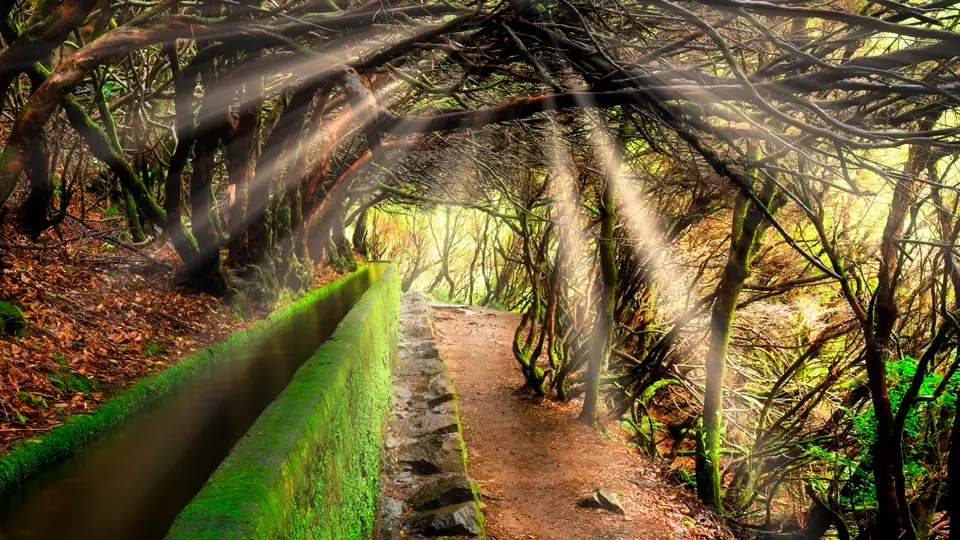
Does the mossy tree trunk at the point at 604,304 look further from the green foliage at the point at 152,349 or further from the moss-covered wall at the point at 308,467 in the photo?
the green foliage at the point at 152,349

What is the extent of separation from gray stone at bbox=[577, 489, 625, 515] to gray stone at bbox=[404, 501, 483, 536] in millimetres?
1904

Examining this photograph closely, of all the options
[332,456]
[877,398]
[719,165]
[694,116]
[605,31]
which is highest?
[605,31]

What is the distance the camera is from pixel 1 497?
12.8 feet

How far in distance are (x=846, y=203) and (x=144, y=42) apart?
8.39 m

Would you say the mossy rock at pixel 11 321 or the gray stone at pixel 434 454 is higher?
the mossy rock at pixel 11 321

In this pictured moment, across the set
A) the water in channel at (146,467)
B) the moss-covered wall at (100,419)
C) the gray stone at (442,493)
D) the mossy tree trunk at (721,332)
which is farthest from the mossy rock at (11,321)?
the mossy tree trunk at (721,332)

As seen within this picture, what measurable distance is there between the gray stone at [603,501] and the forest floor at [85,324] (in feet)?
17.9

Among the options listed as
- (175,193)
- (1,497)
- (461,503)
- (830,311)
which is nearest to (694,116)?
(461,503)

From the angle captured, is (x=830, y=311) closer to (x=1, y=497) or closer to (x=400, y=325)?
(x=1, y=497)

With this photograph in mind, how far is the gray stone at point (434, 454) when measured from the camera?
20.9 ft

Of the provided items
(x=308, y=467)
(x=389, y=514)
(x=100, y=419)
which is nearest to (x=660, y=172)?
(x=389, y=514)

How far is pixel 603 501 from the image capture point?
6.48 metres

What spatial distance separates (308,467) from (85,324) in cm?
538

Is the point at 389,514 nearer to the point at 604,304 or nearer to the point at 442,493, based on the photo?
the point at 442,493
